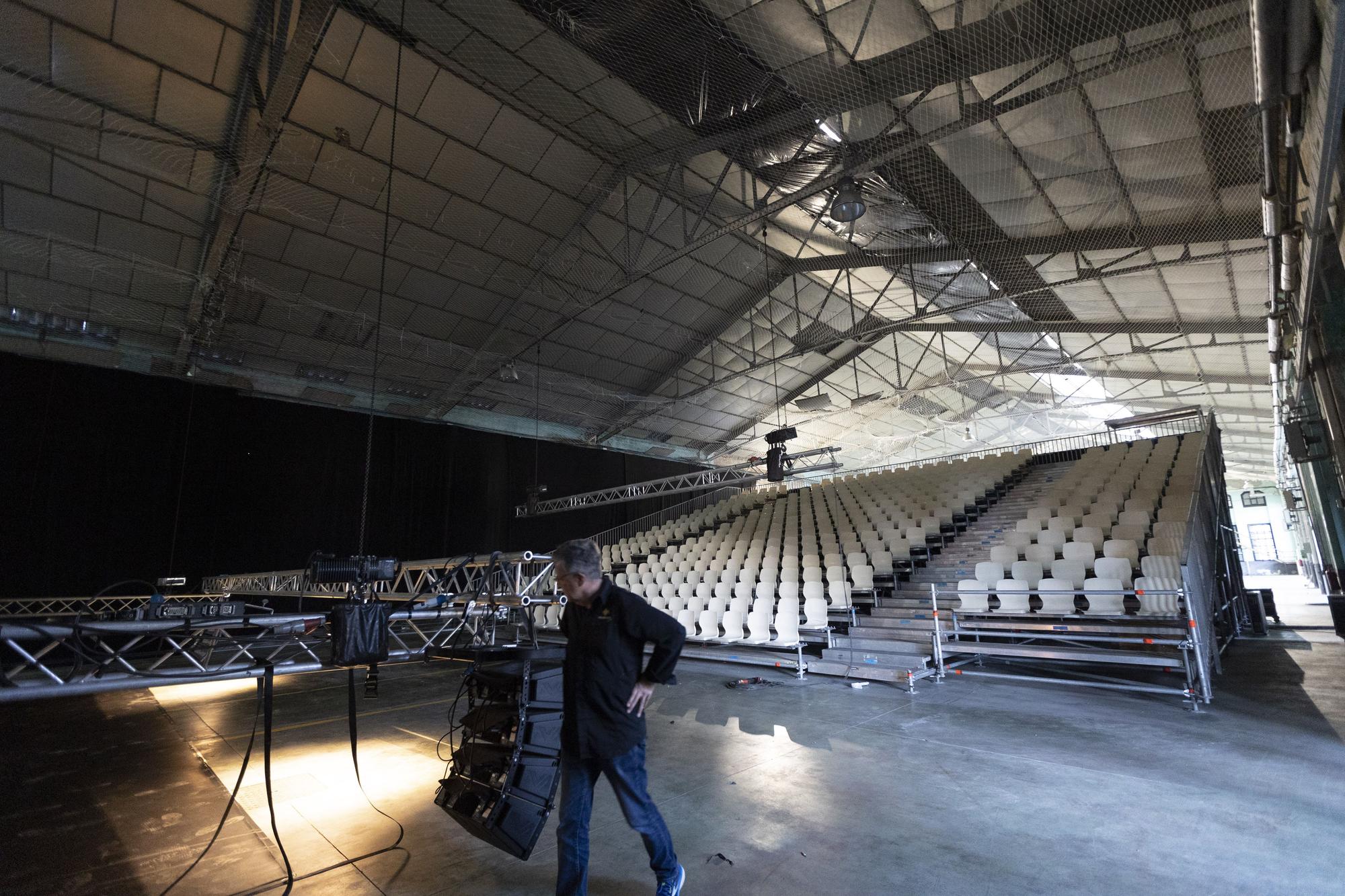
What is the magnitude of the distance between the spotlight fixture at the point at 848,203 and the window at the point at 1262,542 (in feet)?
109

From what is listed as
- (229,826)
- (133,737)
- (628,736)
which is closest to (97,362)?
(133,737)

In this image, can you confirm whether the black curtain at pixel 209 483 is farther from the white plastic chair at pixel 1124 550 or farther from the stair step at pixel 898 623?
the white plastic chair at pixel 1124 550

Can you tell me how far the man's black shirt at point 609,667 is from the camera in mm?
2049

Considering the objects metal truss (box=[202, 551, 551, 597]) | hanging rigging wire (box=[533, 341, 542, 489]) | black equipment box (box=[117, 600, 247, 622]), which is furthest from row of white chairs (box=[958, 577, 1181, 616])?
hanging rigging wire (box=[533, 341, 542, 489])

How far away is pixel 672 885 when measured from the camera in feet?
6.81

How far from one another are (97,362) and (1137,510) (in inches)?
676

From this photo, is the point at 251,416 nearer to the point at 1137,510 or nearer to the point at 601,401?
the point at 601,401

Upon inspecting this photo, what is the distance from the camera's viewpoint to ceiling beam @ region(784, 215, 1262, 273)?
7227 mm

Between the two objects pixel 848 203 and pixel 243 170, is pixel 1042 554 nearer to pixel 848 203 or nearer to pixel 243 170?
pixel 848 203

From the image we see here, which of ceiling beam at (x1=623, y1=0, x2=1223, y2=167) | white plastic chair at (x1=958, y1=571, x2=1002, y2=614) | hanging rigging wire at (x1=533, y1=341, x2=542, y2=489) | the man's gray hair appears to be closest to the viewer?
the man's gray hair

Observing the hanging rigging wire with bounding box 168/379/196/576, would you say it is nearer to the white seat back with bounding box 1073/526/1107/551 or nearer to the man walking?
the man walking

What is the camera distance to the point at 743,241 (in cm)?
1223

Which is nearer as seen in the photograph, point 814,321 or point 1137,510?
point 1137,510

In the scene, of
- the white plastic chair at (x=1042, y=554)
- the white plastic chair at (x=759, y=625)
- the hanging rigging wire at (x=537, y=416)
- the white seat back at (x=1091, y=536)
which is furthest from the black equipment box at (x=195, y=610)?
the hanging rigging wire at (x=537, y=416)
